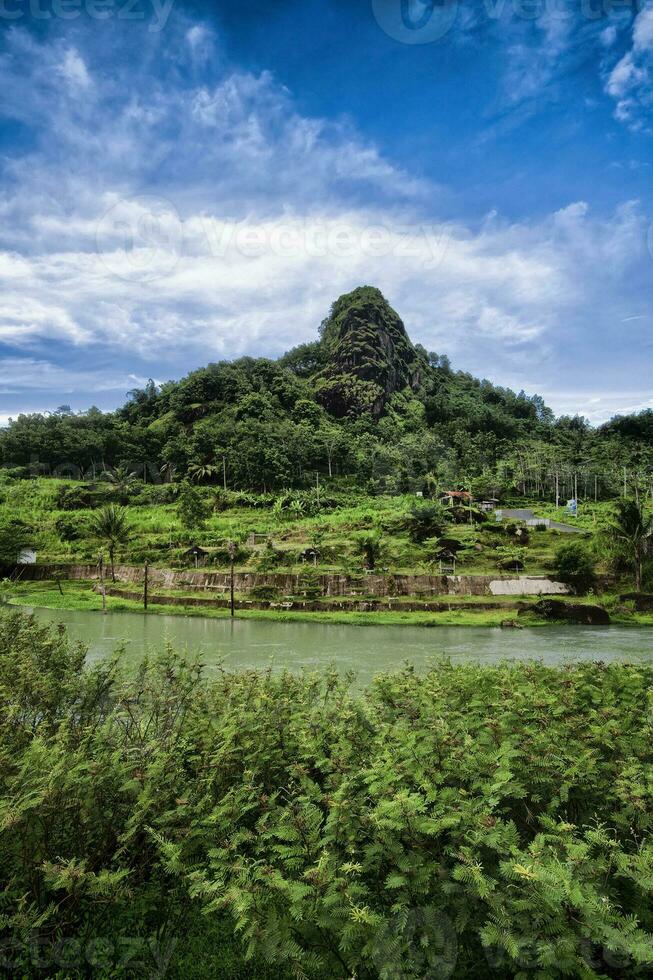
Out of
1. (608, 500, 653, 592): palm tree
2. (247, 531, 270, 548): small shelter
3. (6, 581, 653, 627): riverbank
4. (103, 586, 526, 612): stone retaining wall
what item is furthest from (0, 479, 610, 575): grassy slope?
(6, 581, 653, 627): riverbank

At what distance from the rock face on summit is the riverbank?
76551 millimetres

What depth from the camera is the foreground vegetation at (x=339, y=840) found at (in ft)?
7.80

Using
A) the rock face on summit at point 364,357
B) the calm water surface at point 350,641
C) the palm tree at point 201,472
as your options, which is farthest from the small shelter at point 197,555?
the rock face on summit at point 364,357

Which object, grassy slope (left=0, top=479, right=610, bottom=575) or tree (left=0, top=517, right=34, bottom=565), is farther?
tree (left=0, top=517, right=34, bottom=565)

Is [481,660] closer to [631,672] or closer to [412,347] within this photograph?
[631,672]

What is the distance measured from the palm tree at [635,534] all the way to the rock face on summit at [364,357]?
74.3m

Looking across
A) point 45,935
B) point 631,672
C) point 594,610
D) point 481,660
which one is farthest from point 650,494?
point 45,935

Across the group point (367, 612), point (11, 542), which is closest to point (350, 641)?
point (367, 612)

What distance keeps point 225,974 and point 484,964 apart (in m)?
1.30

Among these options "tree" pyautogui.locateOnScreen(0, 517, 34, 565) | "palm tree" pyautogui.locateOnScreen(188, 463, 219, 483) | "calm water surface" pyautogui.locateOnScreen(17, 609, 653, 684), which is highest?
"palm tree" pyautogui.locateOnScreen(188, 463, 219, 483)

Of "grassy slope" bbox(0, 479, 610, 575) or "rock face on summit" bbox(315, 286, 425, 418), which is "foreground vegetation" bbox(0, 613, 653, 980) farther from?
"rock face on summit" bbox(315, 286, 425, 418)

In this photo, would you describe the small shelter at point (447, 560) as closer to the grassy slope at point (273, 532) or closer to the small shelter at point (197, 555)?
the grassy slope at point (273, 532)

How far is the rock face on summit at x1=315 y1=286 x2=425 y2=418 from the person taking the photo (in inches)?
4050

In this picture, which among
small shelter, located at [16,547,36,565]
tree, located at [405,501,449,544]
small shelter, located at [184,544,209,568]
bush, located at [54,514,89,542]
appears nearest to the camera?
small shelter, located at [184,544,209,568]
